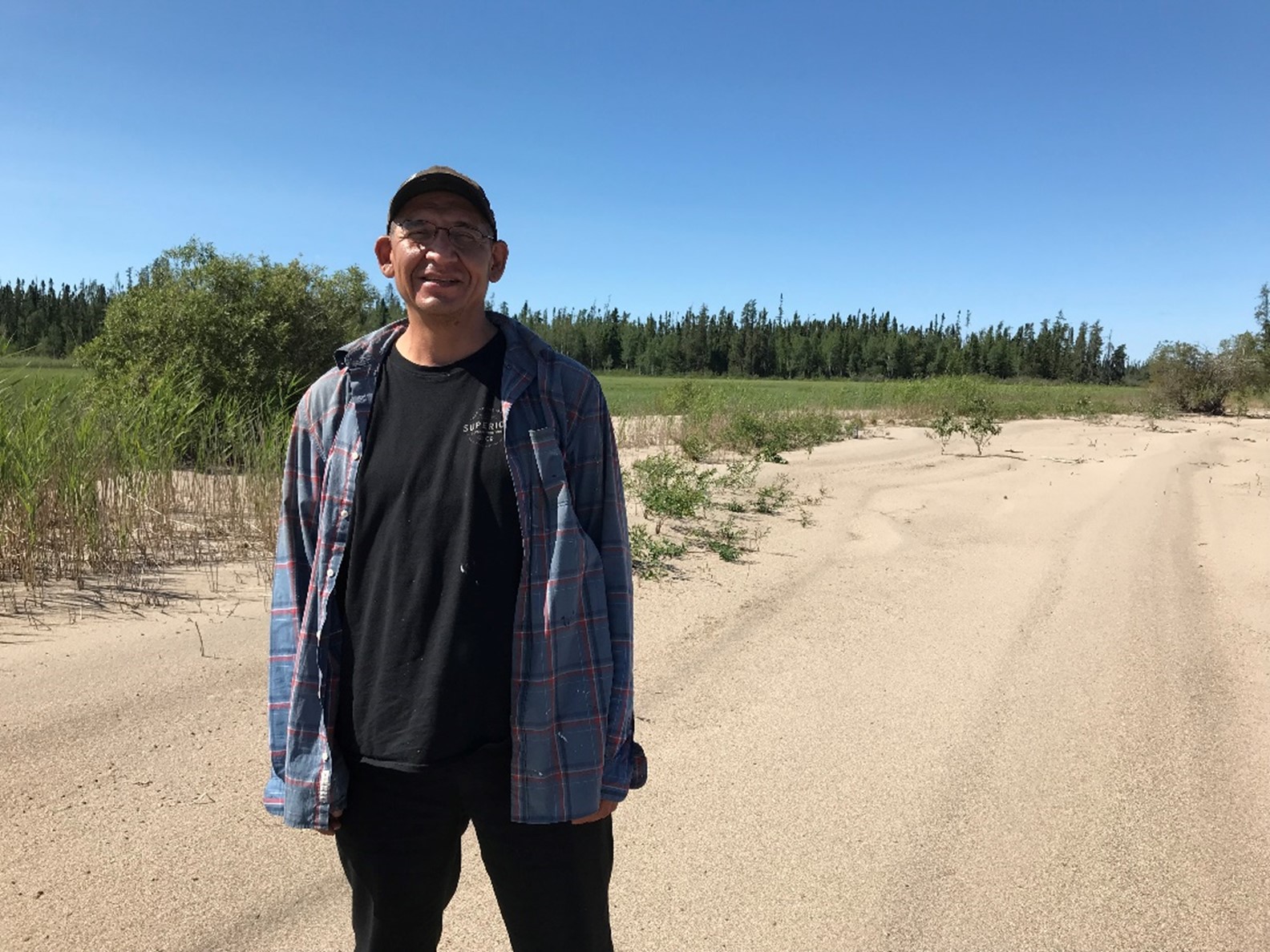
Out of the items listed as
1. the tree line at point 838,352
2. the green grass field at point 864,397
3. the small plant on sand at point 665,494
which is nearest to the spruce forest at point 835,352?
the tree line at point 838,352

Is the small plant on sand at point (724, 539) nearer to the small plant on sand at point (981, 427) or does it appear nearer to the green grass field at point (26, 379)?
the green grass field at point (26, 379)

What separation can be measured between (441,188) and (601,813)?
4.45 ft

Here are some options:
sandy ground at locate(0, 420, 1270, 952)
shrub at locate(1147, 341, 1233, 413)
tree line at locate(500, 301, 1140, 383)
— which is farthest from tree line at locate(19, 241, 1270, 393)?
sandy ground at locate(0, 420, 1270, 952)

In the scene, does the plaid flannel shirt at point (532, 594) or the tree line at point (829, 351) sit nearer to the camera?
the plaid flannel shirt at point (532, 594)

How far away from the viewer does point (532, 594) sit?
177 centimetres

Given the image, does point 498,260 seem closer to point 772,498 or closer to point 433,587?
point 433,587

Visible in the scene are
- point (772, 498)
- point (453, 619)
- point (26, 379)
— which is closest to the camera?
point (453, 619)

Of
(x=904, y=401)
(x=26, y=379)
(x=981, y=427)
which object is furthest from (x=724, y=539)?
(x=904, y=401)

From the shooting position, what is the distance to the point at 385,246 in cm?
202

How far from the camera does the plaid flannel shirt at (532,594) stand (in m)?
1.75

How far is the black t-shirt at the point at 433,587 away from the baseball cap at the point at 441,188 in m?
0.40

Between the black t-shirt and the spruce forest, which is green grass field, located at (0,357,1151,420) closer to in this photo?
the black t-shirt

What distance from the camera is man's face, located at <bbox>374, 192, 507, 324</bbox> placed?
6.14 ft

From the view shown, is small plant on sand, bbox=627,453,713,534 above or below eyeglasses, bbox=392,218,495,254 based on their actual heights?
below
